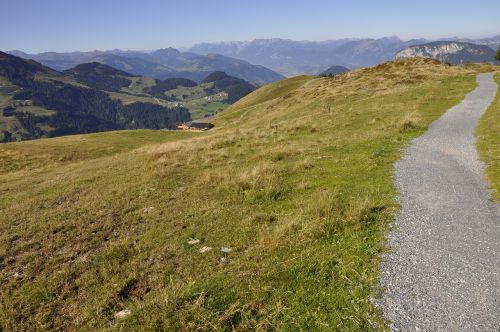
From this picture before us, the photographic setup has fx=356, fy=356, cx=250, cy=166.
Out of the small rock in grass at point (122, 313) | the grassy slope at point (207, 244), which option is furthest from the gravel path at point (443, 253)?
the small rock in grass at point (122, 313)

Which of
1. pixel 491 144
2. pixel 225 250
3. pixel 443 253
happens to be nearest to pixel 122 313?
pixel 225 250

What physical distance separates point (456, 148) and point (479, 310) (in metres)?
15.7

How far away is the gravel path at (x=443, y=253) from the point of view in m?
7.00

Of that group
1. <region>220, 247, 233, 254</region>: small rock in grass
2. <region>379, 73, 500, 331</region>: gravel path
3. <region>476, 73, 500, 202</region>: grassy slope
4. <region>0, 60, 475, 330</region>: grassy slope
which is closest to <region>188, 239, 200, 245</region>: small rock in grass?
<region>0, 60, 475, 330</region>: grassy slope

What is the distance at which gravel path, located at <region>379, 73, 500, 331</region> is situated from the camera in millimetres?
7004

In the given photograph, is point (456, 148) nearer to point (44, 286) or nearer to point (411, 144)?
point (411, 144)

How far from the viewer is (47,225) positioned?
13711 mm

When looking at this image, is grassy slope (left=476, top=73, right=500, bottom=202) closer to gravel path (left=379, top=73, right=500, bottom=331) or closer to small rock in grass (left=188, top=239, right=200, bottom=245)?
gravel path (left=379, top=73, right=500, bottom=331)

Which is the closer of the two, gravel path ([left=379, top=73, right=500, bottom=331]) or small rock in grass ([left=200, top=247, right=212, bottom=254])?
gravel path ([left=379, top=73, right=500, bottom=331])

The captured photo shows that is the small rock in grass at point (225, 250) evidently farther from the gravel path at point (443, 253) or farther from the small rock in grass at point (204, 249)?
the gravel path at point (443, 253)

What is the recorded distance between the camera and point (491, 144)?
20.5m

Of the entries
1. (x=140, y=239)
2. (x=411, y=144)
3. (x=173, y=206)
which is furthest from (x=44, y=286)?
(x=411, y=144)

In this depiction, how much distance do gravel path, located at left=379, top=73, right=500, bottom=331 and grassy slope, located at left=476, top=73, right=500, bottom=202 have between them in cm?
41

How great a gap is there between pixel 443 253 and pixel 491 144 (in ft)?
48.8
